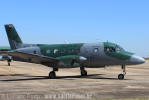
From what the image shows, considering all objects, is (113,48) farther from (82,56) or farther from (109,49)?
(82,56)

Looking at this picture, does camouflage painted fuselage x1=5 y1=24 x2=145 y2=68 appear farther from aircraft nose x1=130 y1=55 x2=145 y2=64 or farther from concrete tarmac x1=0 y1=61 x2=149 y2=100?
concrete tarmac x1=0 y1=61 x2=149 y2=100

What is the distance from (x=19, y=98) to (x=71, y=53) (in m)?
13.6

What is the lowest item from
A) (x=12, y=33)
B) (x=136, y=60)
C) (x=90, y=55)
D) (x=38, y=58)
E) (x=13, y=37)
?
(x=136, y=60)

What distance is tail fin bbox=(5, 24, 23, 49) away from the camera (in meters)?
31.2

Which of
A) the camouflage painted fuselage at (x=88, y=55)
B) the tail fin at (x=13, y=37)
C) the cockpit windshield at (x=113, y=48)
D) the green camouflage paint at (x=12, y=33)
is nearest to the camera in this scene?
the camouflage painted fuselage at (x=88, y=55)

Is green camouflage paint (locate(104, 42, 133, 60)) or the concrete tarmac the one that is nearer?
the concrete tarmac

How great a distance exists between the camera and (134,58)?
23.4 metres

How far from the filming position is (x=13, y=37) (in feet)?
103

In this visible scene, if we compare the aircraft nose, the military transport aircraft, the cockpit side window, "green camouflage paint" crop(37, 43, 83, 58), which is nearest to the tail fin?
"green camouflage paint" crop(37, 43, 83, 58)

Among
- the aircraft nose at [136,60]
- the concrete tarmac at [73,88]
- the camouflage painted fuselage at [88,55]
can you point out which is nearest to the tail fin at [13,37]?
the camouflage painted fuselage at [88,55]

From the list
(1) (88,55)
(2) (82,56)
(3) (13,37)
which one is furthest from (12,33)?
(1) (88,55)

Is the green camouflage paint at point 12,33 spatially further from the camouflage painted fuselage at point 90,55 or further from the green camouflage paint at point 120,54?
the green camouflage paint at point 120,54

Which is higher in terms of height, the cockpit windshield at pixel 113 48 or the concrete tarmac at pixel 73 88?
the cockpit windshield at pixel 113 48

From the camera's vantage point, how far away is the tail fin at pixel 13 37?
31156 millimetres
